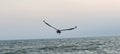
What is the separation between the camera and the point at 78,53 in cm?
6038

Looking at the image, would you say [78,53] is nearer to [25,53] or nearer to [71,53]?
[71,53]

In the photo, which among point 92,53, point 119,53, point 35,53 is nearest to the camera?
point 119,53

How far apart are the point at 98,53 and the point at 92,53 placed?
3.19 feet

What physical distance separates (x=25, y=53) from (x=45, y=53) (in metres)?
3.61

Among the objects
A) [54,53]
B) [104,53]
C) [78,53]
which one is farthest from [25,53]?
[104,53]

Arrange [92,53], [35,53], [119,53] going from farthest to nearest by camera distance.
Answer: [35,53] < [92,53] < [119,53]

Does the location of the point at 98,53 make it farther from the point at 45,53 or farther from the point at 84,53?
the point at 45,53

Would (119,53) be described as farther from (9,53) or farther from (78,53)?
(9,53)

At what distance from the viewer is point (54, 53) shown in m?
62.2

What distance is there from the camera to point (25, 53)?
6469 cm

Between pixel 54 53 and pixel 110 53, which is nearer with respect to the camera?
pixel 110 53

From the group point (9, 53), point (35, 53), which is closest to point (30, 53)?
point (35, 53)

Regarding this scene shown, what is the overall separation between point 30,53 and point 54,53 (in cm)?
411

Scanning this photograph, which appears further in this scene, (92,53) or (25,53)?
(25,53)
